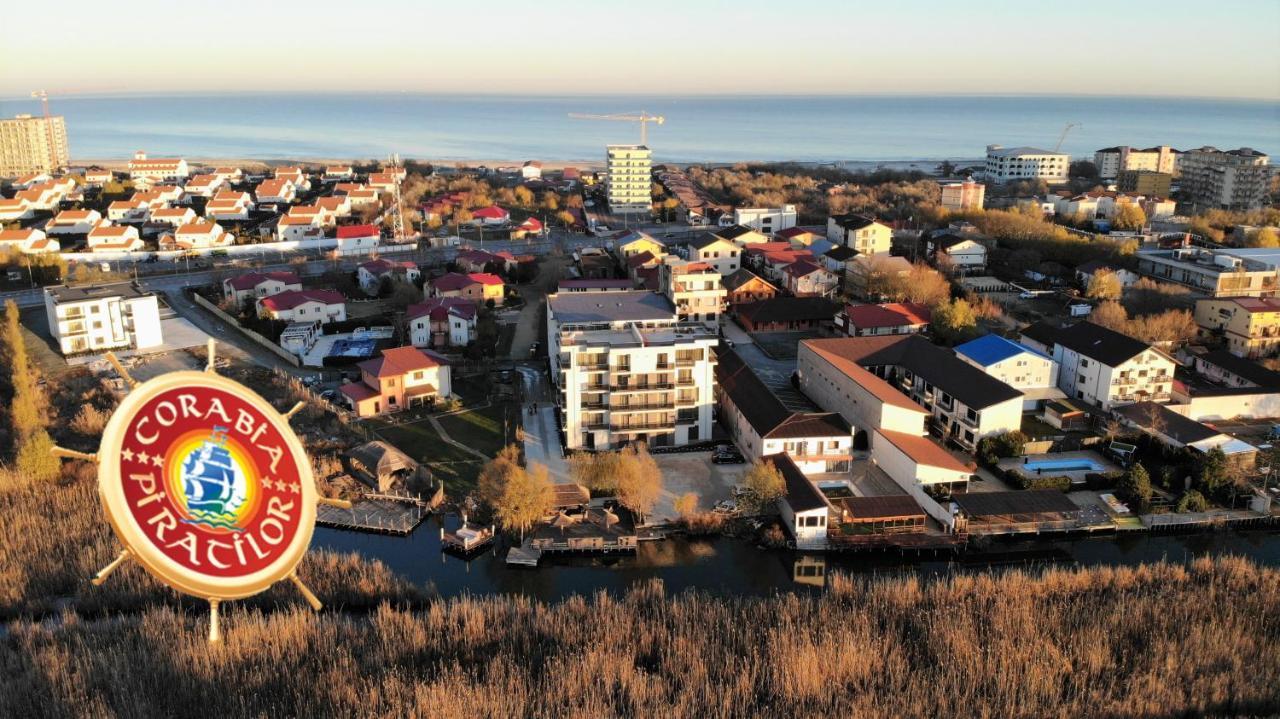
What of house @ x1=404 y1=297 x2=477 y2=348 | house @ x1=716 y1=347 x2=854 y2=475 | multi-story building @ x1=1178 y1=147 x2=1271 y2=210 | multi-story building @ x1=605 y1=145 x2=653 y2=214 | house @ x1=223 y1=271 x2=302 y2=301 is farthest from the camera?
multi-story building @ x1=605 y1=145 x2=653 y2=214

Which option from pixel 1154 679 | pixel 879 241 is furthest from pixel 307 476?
pixel 879 241

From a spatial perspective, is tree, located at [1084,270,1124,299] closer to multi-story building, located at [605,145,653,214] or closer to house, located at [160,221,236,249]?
multi-story building, located at [605,145,653,214]

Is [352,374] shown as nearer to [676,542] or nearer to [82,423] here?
[82,423]

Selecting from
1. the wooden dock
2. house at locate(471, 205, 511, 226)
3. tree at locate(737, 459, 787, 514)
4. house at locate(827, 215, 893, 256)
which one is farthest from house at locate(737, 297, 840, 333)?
house at locate(471, 205, 511, 226)

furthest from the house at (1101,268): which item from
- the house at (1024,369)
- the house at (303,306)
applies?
the house at (303,306)

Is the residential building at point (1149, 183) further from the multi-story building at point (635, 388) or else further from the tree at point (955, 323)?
the multi-story building at point (635, 388)

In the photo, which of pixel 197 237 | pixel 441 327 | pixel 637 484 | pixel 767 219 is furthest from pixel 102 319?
pixel 767 219
